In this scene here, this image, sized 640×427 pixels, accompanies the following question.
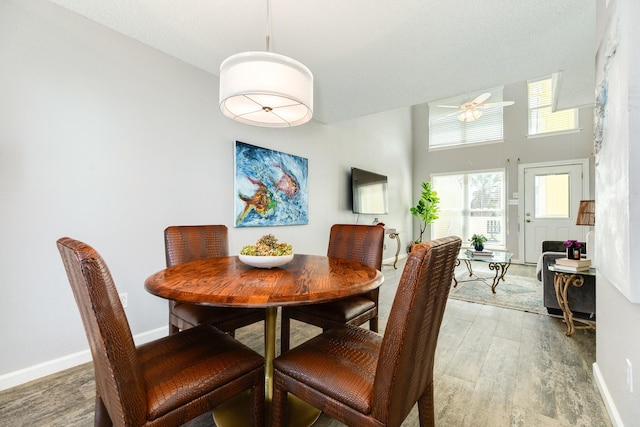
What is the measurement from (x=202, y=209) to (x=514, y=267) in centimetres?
571

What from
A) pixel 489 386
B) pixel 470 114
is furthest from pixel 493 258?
pixel 489 386

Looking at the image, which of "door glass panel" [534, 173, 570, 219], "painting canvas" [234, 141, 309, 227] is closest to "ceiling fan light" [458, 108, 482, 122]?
"door glass panel" [534, 173, 570, 219]

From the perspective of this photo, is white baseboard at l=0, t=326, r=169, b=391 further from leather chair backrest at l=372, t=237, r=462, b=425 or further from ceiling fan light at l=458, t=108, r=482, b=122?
ceiling fan light at l=458, t=108, r=482, b=122

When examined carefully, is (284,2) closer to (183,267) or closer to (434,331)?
(183,267)

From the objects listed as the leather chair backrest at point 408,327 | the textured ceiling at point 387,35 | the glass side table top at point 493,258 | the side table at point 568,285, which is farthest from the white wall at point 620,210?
the glass side table top at point 493,258

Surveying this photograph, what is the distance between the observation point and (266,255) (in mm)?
1382

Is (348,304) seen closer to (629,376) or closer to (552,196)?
(629,376)

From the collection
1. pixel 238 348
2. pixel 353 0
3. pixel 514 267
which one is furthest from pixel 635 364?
pixel 514 267

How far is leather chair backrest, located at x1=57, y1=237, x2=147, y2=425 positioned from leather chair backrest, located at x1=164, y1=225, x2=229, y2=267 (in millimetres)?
993

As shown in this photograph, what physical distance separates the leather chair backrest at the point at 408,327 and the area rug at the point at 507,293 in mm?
2862

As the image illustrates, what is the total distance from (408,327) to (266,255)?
0.78 m

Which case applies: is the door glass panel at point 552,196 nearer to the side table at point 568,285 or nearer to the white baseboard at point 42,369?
the side table at point 568,285

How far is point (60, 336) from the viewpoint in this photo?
6.10 feet

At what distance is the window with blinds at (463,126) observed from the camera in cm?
623
